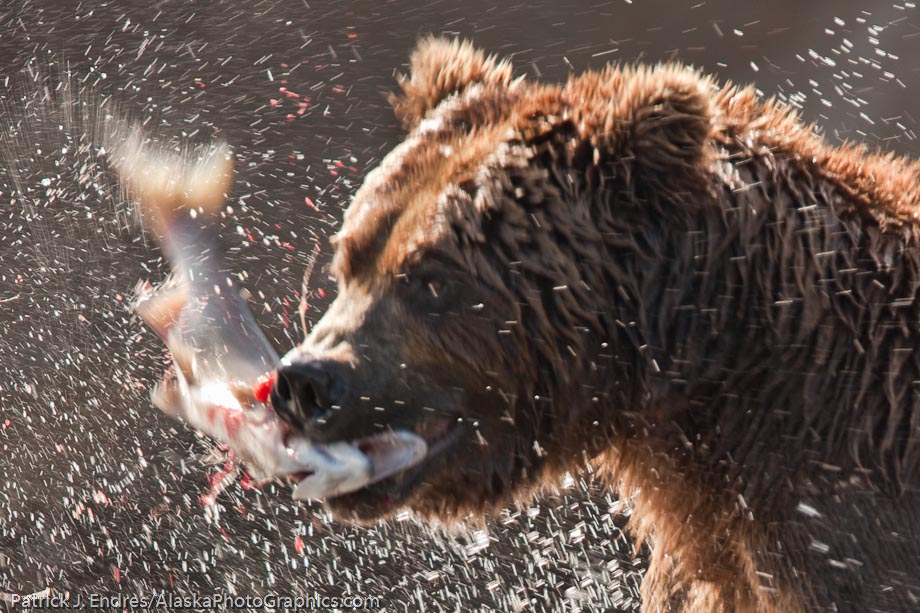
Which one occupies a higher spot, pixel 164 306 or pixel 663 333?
pixel 663 333

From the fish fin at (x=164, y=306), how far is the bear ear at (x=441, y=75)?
80 centimetres

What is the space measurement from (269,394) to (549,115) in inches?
34.9

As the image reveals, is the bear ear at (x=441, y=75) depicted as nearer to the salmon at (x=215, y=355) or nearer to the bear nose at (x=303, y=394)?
the salmon at (x=215, y=355)

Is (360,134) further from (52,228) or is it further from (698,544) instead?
(698,544)

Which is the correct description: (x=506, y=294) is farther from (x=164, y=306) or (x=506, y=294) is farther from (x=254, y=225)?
(x=254, y=225)

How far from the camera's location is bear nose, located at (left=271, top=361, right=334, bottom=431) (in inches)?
91.4

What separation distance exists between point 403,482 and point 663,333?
0.66 m

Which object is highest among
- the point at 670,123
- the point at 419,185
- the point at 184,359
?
the point at 670,123

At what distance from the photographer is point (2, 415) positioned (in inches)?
258

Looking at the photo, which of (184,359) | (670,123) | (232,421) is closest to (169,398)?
(184,359)

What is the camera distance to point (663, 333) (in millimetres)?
2359

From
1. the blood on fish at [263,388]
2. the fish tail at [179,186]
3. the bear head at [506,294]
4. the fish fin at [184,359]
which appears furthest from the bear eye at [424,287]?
the fish tail at [179,186]

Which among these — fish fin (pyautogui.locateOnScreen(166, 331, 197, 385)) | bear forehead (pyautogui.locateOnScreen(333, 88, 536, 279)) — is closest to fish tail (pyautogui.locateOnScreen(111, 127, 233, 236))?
fish fin (pyautogui.locateOnScreen(166, 331, 197, 385))

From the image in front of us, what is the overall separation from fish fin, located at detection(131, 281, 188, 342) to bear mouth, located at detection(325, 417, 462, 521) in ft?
2.89
